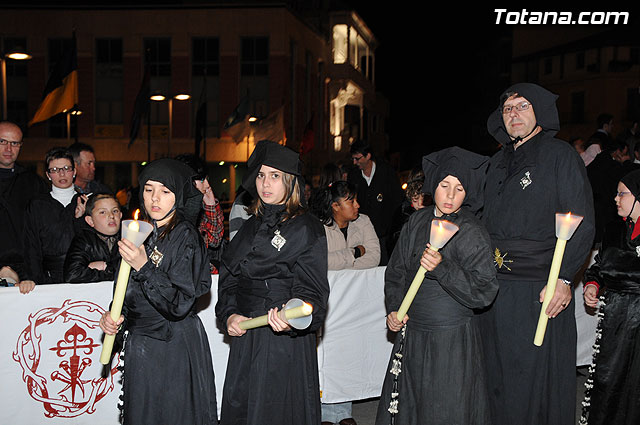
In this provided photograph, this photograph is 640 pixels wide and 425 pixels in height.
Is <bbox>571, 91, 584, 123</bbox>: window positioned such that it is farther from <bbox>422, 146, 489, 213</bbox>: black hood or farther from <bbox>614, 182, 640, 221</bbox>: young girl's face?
<bbox>422, 146, 489, 213</bbox>: black hood

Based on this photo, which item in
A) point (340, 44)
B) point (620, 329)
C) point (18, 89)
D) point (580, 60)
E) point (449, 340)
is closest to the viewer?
point (449, 340)

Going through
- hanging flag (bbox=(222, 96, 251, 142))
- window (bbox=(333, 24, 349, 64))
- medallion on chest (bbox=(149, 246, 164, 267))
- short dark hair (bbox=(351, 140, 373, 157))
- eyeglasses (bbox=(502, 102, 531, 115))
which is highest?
window (bbox=(333, 24, 349, 64))

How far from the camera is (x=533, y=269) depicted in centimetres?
432

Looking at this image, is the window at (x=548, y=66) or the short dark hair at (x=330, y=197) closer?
the short dark hair at (x=330, y=197)

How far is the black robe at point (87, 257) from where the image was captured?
5.26 m

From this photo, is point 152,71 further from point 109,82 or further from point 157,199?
point 157,199

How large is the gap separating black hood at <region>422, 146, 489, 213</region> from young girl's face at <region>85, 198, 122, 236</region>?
2.72 m

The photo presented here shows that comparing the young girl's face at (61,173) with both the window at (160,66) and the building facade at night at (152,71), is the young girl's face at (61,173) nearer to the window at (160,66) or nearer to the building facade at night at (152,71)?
the building facade at night at (152,71)

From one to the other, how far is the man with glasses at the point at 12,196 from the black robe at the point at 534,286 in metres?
4.19

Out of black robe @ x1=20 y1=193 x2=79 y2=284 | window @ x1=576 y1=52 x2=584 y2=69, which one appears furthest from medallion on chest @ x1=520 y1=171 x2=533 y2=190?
window @ x1=576 y1=52 x2=584 y2=69

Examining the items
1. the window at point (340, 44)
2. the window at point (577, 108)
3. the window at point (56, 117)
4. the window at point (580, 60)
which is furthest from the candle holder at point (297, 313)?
the window at point (580, 60)

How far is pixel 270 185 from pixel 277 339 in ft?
3.17

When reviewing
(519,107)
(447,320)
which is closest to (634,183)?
(519,107)

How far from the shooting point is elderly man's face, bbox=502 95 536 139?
445 cm
